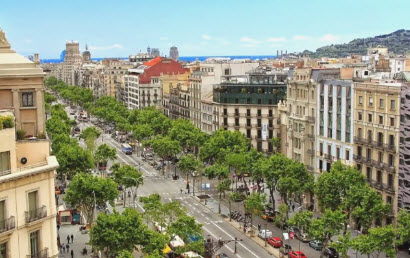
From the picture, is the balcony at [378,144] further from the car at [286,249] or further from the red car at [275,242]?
the car at [286,249]

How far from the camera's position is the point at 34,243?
37.0 m

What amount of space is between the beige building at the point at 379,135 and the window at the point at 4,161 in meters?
57.2

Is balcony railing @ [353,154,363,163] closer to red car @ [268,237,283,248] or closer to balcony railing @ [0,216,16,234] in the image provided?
red car @ [268,237,283,248]

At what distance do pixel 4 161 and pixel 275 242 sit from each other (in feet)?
157

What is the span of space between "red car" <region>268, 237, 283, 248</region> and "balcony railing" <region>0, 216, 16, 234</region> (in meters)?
46.4

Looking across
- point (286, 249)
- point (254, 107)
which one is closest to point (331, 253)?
point (286, 249)

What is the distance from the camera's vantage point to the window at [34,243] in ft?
121

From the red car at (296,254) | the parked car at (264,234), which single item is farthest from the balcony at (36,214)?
the parked car at (264,234)

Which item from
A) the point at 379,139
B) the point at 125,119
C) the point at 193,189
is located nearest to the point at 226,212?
the point at 193,189

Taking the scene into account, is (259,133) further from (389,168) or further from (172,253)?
(172,253)

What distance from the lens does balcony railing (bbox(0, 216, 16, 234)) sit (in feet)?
114

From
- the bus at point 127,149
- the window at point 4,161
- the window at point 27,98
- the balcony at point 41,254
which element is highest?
the window at point 27,98

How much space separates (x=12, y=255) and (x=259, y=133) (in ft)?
327

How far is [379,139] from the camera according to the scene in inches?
3248
